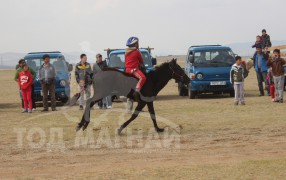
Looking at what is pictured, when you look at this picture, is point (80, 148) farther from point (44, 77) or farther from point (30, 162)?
point (44, 77)

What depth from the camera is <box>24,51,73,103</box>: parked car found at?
77.5 ft

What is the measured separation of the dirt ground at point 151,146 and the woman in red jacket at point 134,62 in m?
1.09

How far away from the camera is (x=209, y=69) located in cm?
2491

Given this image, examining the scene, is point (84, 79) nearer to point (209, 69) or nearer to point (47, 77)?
point (47, 77)

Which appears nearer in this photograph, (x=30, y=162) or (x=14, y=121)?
(x=30, y=162)

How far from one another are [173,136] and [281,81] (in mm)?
8894

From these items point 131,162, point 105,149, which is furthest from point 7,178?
point 105,149

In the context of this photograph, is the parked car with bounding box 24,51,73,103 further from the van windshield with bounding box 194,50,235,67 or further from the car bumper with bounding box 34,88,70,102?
the van windshield with bounding box 194,50,235,67

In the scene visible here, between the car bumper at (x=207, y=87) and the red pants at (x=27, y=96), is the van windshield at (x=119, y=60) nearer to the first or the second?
the car bumper at (x=207, y=87)

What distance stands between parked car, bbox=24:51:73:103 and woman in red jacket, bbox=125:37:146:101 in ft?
32.1

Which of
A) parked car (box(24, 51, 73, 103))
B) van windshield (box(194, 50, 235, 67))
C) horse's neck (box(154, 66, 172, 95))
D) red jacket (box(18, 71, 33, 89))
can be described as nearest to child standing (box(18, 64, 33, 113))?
red jacket (box(18, 71, 33, 89))

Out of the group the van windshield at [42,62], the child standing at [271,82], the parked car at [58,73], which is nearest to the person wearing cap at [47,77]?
the parked car at [58,73]

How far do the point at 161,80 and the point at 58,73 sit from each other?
1022 centimetres

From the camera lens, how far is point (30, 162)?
1062cm
